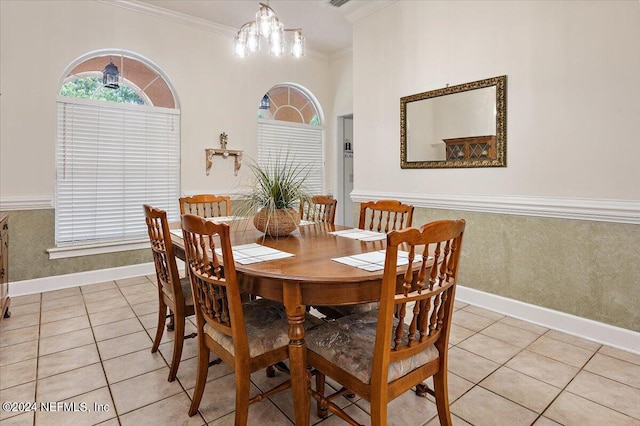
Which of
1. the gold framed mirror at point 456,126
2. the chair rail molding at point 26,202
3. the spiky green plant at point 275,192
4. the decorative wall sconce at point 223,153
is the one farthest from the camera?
the decorative wall sconce at point 223,153

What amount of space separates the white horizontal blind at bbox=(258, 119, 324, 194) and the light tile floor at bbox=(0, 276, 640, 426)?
2.96m

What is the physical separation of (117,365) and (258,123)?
Result: 3.57 meters

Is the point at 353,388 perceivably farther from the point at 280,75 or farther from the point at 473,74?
the point at 280,75

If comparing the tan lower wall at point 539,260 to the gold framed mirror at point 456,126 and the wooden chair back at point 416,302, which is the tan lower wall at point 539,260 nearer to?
the gold framed mirror at point 456,126

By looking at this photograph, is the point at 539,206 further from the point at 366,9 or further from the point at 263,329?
the point at 366,9

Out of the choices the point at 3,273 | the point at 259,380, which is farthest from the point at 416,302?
the point at 3,273

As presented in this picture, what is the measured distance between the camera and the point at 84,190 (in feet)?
12.3

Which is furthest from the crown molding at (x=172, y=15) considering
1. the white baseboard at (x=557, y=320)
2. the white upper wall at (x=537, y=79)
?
the white baseboard at (x=557, y=320)

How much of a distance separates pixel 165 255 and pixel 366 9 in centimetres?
349

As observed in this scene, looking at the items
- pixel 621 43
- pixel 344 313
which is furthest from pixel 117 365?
pixel 621 43

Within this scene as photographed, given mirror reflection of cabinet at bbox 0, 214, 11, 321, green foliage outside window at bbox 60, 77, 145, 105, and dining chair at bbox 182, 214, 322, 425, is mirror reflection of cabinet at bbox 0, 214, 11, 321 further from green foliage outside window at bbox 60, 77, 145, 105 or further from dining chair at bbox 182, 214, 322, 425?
dining chair at bbox 182, 214, 322, 425

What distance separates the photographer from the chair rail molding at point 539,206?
2.30 metres

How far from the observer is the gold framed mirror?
289 cm

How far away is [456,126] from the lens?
3.19 metres
